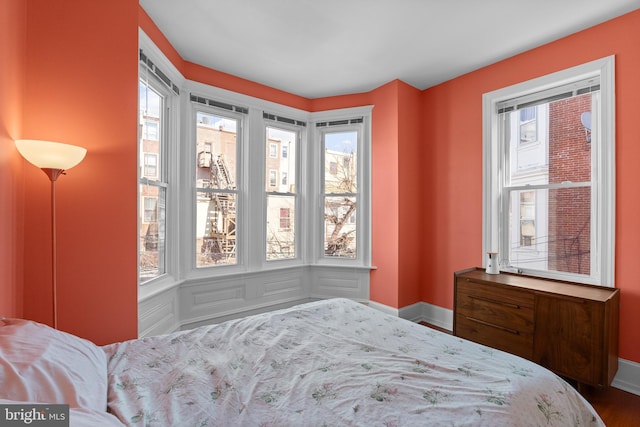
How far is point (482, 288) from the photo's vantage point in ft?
8.40

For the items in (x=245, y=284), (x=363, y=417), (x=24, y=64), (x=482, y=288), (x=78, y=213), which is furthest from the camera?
(x=245, y=284)

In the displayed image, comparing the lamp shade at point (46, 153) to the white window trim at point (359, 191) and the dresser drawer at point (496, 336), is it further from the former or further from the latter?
the dresser drawer at point (496, 336)

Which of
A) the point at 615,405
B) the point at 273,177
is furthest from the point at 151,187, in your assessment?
the point at 615,405

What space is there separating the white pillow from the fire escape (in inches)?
79.5

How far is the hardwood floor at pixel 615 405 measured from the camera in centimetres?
186

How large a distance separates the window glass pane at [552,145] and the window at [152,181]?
3487mm

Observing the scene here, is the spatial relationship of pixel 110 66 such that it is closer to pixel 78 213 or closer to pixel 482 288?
pixel 78 213

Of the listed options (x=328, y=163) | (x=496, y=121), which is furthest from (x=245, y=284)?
(x=496, y=121)

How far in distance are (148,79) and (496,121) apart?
3.37 m

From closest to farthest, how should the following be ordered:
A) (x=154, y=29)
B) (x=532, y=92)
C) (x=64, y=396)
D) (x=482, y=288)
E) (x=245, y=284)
Answer: (x=64, y=396) → (x=154, y=29) → (x=482, y=288) → (x=532, y=92) → (x=245, y=284)

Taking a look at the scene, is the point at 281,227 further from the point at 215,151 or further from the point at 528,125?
the point at 528,125

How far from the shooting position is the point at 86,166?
6.03 feet

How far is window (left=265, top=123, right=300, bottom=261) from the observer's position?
11.9 feet

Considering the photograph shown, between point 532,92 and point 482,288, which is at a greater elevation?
point 532,92
